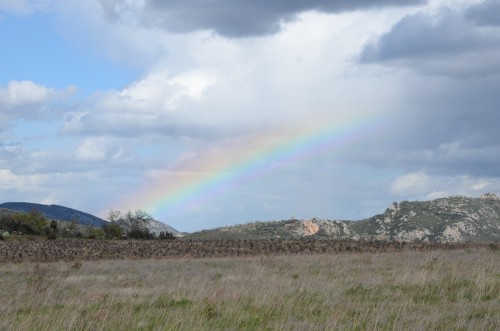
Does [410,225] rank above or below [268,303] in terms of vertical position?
above

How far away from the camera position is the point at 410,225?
321 feet

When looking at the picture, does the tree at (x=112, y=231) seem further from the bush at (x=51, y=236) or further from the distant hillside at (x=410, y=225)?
the distant hillside at (x=410, y=225)

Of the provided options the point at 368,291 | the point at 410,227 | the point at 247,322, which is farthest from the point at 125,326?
the point at 410,227

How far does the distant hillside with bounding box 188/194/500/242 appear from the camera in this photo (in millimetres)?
93562

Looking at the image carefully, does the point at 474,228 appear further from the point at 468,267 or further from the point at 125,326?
the point at 125,326

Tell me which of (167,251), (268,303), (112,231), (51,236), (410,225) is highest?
(410,225)

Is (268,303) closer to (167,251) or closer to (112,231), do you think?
(167,251)

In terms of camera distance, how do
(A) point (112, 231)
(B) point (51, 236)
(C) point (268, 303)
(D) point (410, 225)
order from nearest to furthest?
(C) point (268, 303)
(B) point (51, 236)
(A) point (112, 231)
(D) point (410, 225)

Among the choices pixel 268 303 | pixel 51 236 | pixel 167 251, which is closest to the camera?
pixel 268 303

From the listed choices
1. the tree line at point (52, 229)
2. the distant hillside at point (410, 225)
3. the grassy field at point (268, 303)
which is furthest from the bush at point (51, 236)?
the grassy field at point (268, 303)

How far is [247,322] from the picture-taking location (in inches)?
548

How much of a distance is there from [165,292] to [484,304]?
8998mm

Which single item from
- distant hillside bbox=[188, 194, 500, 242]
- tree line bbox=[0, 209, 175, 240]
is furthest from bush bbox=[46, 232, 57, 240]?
distant hillside bbox=[188, 194, 500, 242]

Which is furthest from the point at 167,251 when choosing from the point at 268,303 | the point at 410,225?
the point at 410,225
